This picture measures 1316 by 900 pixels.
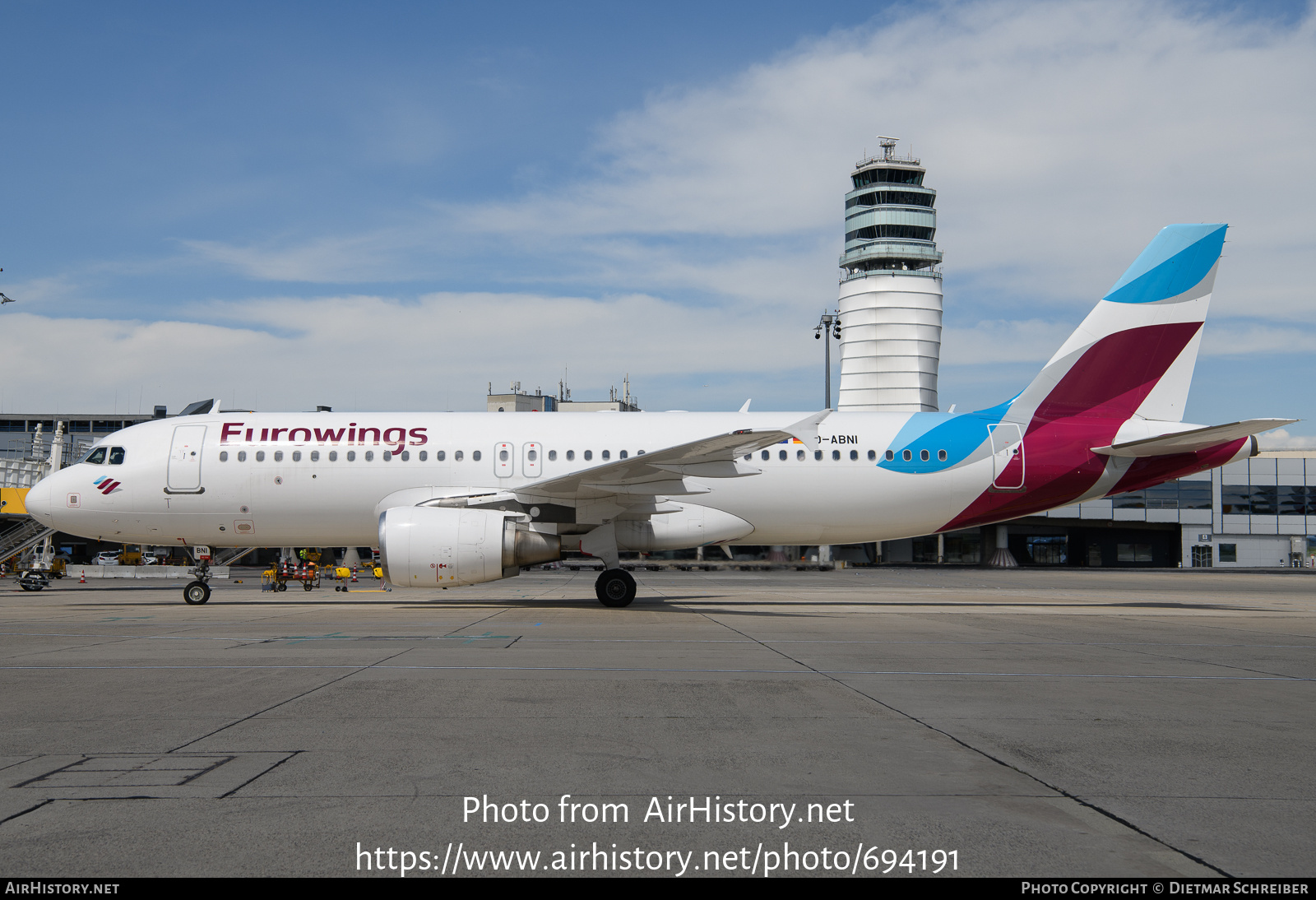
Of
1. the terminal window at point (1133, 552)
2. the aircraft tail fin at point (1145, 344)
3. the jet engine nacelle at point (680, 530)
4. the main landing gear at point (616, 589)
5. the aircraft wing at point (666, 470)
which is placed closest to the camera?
the aircraft wing at point (666, 470)

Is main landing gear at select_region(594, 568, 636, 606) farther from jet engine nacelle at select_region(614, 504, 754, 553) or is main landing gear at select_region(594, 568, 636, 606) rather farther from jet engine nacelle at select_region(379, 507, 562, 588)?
jet engine nacelle at select_region(379, 507, 562, 588)

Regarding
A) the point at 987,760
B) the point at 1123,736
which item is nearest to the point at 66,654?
the point at 987,760

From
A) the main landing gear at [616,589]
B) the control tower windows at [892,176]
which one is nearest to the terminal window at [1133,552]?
the control tower windows at [892,176]

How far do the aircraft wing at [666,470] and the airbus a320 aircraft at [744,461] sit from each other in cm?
76

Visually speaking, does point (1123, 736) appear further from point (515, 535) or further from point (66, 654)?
point (515, 535)

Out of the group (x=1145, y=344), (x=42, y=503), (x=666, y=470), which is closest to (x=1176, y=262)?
(x=1145, y=344)

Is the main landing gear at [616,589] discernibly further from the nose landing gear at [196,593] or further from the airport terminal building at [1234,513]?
the airport terminal building at [1234,513]

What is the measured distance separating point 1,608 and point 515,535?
10.5 metres

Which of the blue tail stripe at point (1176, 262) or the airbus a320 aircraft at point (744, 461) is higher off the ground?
the blue tail stripe at point (1176, 262)

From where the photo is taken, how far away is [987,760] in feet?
17.0

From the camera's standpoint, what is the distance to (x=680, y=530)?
58.5ft

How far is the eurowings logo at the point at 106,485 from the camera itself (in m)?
18.5

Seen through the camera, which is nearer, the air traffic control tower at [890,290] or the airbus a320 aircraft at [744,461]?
the airbus a320 aircraft at [744,461]
